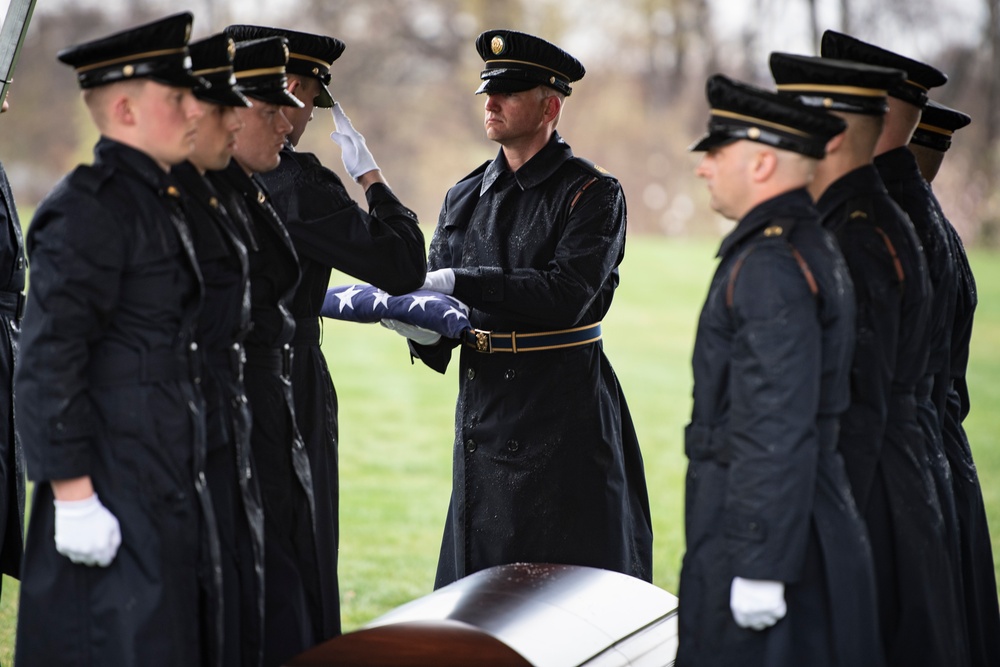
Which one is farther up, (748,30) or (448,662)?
(748,30)

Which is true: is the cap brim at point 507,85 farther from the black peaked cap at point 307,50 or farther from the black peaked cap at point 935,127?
the black peaked cap at point 935,127

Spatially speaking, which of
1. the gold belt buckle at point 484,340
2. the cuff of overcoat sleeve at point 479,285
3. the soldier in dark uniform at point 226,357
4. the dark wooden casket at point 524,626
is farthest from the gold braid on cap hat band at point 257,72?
the dark wooden casket at point 524,626

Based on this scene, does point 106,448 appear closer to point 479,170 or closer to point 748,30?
point 479,170

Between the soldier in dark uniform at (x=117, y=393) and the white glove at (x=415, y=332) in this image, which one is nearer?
the soldier in dark uniform at (x=117, y=393)

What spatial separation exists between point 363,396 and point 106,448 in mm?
9622

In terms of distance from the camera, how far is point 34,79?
16219 mm

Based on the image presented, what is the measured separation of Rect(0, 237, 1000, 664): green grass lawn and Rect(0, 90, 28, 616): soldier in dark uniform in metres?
0.54

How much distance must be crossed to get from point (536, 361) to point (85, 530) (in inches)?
75.1

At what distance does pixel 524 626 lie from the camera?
3.04 metres

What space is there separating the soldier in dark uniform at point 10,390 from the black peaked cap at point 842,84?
270 centimetres

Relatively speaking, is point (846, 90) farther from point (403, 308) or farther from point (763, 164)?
point (403, 308)

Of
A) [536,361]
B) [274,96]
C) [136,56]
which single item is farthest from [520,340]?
[136,56]

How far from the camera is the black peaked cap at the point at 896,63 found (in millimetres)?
3428

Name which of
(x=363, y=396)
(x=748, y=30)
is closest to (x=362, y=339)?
(x=363, y=396)
